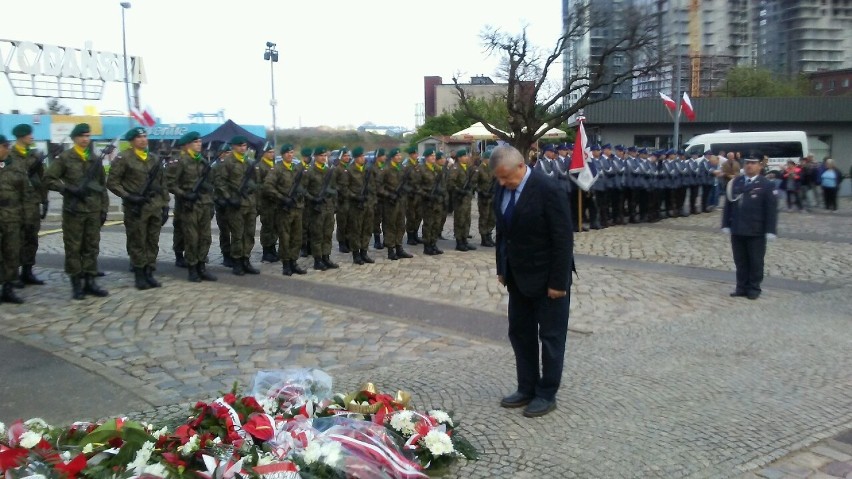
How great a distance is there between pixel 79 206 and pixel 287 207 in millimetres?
3003

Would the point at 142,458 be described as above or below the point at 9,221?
below

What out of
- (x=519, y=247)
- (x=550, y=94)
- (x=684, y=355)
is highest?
(x=550, y=94)

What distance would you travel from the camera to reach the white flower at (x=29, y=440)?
13.3ft

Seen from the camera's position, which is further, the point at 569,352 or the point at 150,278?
the point at 150,278

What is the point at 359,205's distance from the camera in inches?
505

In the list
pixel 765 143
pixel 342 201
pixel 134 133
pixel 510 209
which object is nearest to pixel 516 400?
pixel 510 209

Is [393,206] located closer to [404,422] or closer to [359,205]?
[359,205]

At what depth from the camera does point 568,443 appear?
15.8ft

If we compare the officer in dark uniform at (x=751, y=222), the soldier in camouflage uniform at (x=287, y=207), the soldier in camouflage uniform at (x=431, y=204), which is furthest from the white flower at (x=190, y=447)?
the soldier in camouflage uniform at (x=431, y=204)

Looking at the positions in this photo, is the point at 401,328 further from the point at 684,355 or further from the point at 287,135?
the point at 287,135

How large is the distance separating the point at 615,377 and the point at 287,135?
34.3 metres

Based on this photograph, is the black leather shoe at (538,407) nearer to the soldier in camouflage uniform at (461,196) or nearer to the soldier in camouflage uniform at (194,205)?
the soldier in camouflage uniform at (194,205)

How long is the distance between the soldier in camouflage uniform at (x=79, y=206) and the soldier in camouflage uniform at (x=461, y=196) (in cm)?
651

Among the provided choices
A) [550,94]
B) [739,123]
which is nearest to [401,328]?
[550,94]
